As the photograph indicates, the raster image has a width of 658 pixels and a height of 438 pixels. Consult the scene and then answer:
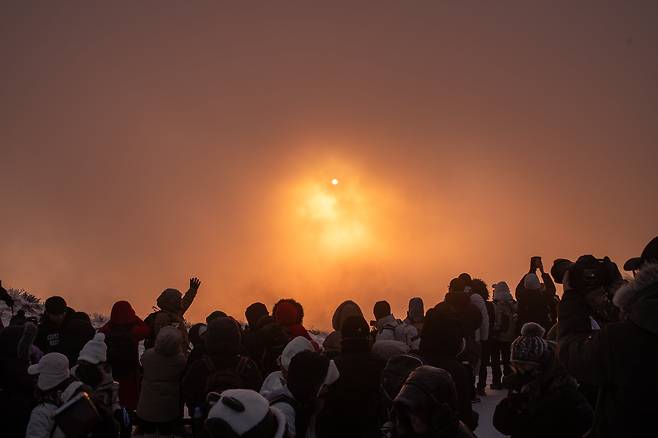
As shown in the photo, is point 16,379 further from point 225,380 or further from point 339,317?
point 339,317

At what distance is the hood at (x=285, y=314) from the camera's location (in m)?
8.05

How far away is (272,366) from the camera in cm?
776

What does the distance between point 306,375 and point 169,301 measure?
4.48 m

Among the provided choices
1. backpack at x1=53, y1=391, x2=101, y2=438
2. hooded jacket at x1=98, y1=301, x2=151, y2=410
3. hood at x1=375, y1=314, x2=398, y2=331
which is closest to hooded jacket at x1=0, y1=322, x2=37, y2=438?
backpack at x1=53, y1=391, x2=101, y2=438

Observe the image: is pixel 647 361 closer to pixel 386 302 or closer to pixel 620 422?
pixel 620 422

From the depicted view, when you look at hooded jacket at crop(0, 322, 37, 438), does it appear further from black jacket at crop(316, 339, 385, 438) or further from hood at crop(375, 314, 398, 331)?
hood at crop(375, 314, 398, 331)

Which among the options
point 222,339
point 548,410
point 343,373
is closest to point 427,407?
point 548,410

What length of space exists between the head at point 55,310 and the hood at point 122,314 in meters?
0.95

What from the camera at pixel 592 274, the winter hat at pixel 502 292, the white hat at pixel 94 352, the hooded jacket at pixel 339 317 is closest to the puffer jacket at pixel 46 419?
the white hat at pixel 94 352

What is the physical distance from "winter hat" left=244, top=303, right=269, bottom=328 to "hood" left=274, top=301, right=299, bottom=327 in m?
1.17

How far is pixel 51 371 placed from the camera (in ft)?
18.2

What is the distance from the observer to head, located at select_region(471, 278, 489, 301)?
12680mm

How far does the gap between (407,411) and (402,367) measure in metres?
1.86

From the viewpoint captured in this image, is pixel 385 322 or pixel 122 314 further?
pixel 385 322
